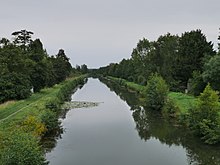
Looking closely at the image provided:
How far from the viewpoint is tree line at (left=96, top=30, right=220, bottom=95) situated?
136 feet

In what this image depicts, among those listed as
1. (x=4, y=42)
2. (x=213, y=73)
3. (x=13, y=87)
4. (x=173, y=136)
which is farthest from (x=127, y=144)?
(x=4, y=42)

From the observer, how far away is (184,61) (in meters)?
52.0

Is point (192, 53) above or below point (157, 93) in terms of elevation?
above

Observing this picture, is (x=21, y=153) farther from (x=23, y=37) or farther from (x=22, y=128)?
(x=23, y=37)

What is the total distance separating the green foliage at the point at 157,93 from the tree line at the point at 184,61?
5.49 metres

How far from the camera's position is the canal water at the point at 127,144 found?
22203 millimetres

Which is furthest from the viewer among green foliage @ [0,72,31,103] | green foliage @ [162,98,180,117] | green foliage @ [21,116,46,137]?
green foliage @ [0,72,31,103]

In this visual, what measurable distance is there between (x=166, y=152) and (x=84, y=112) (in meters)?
21.3

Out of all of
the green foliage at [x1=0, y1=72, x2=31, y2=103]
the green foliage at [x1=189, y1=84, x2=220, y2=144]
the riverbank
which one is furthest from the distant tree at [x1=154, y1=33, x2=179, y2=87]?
the green foliage at [x1=189, y1=84, x2=220, y2=144]

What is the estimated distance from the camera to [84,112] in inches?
1734

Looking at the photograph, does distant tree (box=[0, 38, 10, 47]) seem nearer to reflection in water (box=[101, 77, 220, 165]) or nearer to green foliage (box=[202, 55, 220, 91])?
reflection in water (box=[101, 77, 220, 165])

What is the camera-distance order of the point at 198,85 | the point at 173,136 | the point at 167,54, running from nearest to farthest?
1. the point at 173,136
2. the point at 198,85
3. the point at 167,54

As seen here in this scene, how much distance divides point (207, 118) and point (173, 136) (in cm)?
422

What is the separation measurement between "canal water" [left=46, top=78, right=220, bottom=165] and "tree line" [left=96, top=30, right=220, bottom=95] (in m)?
9.06
